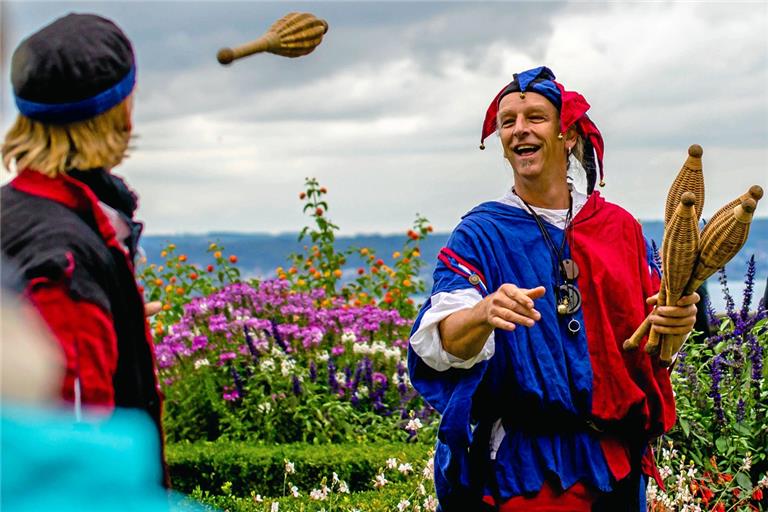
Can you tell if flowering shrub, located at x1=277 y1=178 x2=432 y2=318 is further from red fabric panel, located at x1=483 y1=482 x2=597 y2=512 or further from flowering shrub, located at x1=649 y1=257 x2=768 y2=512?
red fabric panel, located at x1=483 y1=482 x2=597 y2=512

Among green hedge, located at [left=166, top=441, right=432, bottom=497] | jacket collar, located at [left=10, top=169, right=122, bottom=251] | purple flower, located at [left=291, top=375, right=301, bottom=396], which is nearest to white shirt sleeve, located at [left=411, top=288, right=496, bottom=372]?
jacket collar, located at [left=10, top=169, right=122, bottom=251]

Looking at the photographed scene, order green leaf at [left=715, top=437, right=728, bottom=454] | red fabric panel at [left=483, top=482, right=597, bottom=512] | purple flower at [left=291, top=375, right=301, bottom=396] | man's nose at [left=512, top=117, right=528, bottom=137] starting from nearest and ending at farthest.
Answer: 1. red fabric panel at [left=483, top=482, right=597, bottom=512]
2. man's nose at [left=512, top=117, right=528, bottom=137]
3. green leaf at [left=715, top=437, right=728, bottom=454]
4. purple flower at [left=291, top=375, right=301, bottom=396]

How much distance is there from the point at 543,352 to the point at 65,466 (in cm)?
192

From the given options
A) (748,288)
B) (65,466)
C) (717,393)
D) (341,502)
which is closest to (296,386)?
(341,502)

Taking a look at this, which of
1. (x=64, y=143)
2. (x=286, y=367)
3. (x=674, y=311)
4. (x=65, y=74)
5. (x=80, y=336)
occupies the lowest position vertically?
(x=286, y=367)

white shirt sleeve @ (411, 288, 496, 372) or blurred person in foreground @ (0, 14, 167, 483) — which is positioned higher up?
blurred person in foreground @ (0, 14, 167, 483)

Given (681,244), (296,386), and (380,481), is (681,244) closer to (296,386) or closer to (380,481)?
(380,481)

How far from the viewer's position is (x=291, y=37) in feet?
8.45

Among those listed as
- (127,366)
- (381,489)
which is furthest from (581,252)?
(381,489)

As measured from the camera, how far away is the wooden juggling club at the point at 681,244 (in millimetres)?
2922

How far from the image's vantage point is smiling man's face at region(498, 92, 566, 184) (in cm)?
342

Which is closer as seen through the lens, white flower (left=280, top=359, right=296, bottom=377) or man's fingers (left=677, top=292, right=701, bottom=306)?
man's fingers (left=677, top=292, right=701, bottom=306)

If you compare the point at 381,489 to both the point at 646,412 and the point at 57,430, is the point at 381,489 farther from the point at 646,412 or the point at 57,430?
the point at 57,430

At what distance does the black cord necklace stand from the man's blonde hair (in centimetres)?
154
